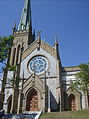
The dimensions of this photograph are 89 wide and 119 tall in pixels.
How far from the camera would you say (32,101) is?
30828 mm

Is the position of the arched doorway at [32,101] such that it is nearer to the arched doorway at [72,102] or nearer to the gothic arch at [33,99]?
the gothic arch at [33,99]

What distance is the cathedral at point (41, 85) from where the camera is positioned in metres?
29.3

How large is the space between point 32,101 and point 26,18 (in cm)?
3475

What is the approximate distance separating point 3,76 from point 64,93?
1467 cm

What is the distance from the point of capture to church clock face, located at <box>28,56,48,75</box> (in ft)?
116

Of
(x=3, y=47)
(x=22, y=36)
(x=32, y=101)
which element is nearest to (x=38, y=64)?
(x=32, y=101)

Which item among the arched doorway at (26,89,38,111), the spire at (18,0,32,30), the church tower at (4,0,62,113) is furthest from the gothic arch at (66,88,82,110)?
the spire at (18,0,32,30)

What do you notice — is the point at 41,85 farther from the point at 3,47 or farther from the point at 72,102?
the point at 3,47

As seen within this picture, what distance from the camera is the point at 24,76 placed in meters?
35.1

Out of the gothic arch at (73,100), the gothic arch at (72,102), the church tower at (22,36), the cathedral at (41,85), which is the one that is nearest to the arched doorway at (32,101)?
the cathedral at (41,85)

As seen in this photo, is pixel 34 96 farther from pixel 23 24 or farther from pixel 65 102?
pixel 23 24

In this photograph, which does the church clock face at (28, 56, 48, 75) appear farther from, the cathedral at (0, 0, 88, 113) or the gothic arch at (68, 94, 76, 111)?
the gothic arch at (68, 94, 76, 111)

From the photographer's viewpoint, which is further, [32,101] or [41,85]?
[32,101]

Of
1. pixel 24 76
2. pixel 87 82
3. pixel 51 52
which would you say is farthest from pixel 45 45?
pixel 87 82
